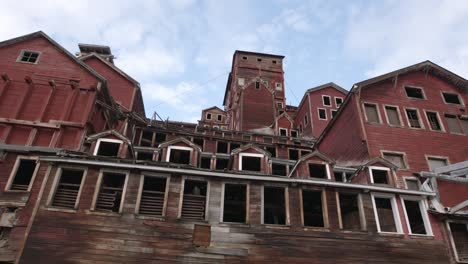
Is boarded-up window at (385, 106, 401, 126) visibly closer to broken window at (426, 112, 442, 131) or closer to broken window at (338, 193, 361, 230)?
broken window at (426, 112, 442, 131)

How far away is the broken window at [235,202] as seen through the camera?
2064 centimetres

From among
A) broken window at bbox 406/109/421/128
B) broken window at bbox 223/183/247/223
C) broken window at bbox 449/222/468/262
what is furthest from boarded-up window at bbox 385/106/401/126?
broken window at bbox 223/183/247/223

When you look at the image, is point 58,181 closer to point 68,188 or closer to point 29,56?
point 68,188

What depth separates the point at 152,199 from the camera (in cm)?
1923

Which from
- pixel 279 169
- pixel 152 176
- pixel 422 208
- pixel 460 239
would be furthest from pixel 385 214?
pixel 152 176

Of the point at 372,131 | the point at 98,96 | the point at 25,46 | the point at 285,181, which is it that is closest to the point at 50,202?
the point at 98,96

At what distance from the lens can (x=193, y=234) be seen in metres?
18.0

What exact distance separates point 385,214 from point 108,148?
18.4 metres

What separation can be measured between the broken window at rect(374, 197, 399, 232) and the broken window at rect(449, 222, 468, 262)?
363 centimetres

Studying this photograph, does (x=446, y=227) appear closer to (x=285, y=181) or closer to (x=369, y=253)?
(x=369, y=253)

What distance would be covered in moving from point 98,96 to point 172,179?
1078cm

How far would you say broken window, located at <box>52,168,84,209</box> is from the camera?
1848cm

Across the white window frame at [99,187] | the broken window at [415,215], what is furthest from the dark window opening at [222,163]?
the broken window at [415,215]

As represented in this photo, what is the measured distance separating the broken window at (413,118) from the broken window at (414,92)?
181 cm
